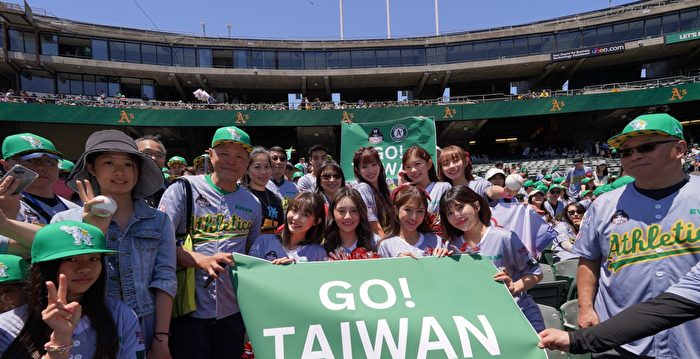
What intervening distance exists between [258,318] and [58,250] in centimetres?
99

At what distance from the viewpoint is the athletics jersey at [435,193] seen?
12.1 feet

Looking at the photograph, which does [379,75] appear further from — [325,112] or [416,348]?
[416,348]

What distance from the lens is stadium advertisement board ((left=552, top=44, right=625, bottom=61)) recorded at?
29.2 m

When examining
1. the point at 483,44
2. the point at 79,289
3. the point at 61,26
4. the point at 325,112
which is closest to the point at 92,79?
the point at 61,26

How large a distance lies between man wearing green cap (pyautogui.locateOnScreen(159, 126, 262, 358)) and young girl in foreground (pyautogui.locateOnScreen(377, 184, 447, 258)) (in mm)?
1091

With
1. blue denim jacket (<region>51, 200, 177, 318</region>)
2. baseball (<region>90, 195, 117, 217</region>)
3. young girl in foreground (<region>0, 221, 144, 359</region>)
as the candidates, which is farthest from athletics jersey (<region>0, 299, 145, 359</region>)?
baseball (<region>90, 195, 117, 217</region>)

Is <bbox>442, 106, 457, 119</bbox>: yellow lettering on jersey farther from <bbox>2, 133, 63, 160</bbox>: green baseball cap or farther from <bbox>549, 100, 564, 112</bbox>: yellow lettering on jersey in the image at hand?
<bbox>2, 133, 63, 160</bbox>: green baseball cap

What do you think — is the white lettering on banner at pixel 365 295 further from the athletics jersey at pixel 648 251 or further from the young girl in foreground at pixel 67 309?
the athletics jersey at pixel 648 251

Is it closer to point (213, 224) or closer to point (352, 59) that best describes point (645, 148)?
point (213, 224)

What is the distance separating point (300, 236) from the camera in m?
3.04

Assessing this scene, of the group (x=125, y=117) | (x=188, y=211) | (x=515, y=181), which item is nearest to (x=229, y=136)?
(x=188, y=211)

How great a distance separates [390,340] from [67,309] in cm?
148

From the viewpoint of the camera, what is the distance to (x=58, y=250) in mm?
1610

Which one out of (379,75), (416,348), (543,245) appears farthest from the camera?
(379,75)
